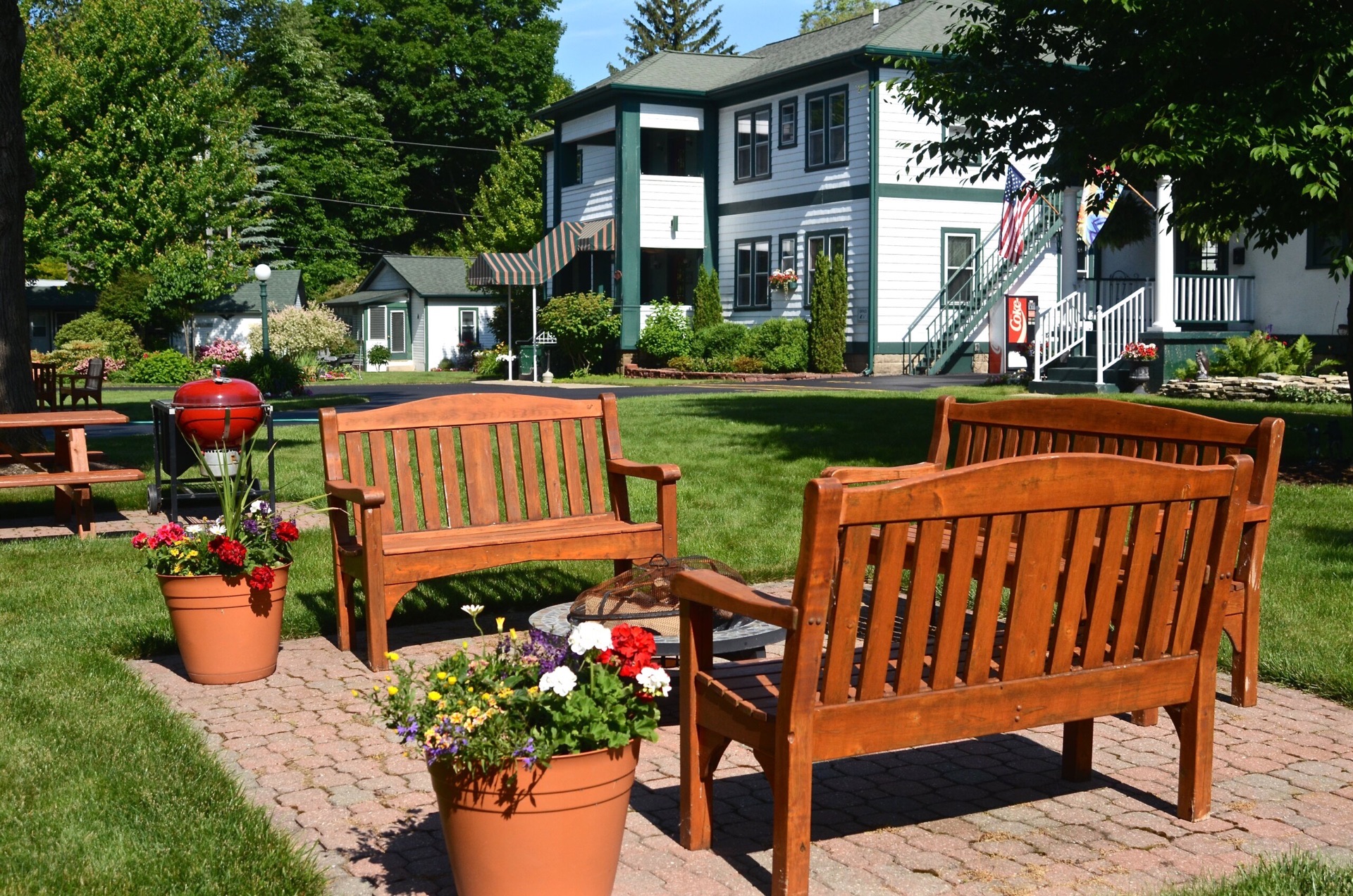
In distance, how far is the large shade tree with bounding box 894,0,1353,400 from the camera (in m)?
10.8

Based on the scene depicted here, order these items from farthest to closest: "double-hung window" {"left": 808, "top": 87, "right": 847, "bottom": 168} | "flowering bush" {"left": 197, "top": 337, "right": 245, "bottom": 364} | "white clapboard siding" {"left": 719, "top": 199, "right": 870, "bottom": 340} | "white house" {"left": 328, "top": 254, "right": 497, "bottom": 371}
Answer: "white house" {"left": 328, "top": 254, "right": 497, "bottom": 371}, "flowering bush" {"left": 197, "top": 337, "right": 245, "bottom": 364}, "double-hung window" {"left": 808, "top": 87, "right": 847, "bottom": 168}, "white clapboard siding" {"left": 719, "top": 199, "right": 870, "bottom": 340}

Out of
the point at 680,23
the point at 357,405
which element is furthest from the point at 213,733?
the point at 680,23

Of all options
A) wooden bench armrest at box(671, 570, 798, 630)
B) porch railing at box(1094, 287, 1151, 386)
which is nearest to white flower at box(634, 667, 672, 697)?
wooden bench armrest at box(671, 570, 798, 630)

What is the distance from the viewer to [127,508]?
1191cm

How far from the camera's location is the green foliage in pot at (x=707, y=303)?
1414 inches

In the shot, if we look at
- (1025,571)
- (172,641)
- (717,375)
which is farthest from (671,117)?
(1025,571)

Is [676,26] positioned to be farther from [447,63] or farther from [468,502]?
[468,502]

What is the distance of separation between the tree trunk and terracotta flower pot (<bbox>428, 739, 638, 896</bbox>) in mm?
11282

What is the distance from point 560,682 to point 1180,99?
10399 mm

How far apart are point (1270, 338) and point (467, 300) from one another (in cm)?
3614

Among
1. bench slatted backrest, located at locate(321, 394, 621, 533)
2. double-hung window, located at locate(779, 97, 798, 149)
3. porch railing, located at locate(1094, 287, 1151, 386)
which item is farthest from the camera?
double-hung window, located at locate(779, 97, 798, 149)

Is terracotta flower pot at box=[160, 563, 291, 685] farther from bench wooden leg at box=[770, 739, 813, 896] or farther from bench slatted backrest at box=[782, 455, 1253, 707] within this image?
bench wooden leg at box=[770, 739, 813, 896]

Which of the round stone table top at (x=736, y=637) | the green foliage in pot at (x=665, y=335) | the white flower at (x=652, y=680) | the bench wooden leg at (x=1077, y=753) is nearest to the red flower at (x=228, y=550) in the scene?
the round stone table top at (x=736, y=637)

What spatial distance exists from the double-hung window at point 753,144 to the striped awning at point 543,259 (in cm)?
391
